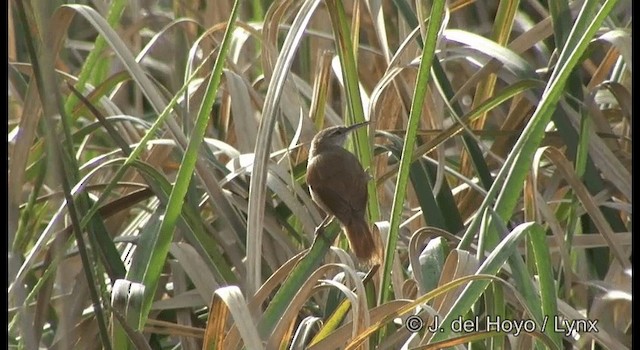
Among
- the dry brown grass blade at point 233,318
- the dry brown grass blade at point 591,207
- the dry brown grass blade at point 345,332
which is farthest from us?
the dry brown grass blade at point 591,207

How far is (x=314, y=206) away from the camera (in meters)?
2.03

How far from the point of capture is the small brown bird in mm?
1813

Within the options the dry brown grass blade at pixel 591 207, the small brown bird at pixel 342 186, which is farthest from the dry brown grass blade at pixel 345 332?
the dry brown grass blade at pixel 591 207

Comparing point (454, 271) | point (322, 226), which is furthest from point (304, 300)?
point (322, 226)

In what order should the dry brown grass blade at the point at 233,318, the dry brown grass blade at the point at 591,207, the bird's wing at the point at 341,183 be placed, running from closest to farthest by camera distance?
the dry brown grass blade at the point at 233,318 → the dry brown grass blade at the point at 591,207 → the bird's wing at the point at 341,183

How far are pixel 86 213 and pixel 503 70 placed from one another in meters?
0.86

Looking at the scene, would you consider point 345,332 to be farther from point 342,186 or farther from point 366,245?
point 342,186

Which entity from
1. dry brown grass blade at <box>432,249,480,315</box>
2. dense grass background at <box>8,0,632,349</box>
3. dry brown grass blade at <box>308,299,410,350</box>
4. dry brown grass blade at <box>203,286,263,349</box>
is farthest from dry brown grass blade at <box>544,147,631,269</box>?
dry brown grass blade at <box>203,286,263,349</box>

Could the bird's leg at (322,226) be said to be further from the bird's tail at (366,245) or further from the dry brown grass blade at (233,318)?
the dry brown grass blade at (233,318)

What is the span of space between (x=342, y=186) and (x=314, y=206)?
0.23 feet

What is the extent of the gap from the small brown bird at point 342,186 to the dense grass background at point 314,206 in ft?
0.12

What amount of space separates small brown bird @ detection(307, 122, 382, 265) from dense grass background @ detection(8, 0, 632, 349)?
36 millimetres

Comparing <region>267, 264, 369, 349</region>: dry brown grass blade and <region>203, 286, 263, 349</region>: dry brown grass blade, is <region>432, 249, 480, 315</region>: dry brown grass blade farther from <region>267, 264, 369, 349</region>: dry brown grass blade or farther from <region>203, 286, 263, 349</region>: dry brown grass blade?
<region>203, 286, 263, 349</region>: dry brown grass blade

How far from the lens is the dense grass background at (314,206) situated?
148cm
